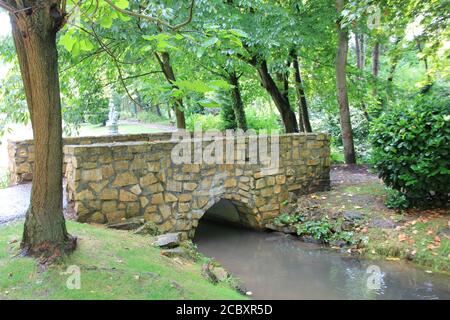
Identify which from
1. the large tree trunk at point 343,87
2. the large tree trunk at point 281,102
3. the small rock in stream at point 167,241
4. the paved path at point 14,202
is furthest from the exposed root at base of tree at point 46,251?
the large tree trunk at point 281,102

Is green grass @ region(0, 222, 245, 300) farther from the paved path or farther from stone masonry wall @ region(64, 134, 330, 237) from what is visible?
stone masonry wall @ region(64, 134, 330, 237)

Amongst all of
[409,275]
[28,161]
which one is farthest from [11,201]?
[409,275]

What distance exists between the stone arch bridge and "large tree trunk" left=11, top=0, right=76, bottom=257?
5.57ft

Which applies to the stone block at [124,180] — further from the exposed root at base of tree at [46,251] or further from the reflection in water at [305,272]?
the exposed root at base of tree at [46,251]

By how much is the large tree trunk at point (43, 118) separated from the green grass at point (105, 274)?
0.68ft

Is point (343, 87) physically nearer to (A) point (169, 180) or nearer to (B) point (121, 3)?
(A) point (169, 180)

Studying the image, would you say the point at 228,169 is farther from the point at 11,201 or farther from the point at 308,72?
the point at 308,72

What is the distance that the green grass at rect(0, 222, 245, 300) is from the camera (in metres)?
3.14

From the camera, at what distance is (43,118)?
11.0ft

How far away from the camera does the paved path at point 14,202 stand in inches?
212

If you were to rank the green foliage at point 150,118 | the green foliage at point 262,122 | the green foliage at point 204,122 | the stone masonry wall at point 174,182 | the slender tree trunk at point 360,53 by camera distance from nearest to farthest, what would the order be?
the stone masonry wall at point 174,182 → the slender tree trunk at point 360,53 → the green foliage at point 262,122 → the green foliage at point 204,122 → the green foliage at point 150,118

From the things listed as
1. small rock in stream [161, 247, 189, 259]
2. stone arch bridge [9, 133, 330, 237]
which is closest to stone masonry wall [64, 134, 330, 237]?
stone arch bridge [9, 133, 330, 237]

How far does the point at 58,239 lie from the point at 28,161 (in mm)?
4256

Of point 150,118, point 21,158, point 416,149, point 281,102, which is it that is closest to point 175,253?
point 21,158
